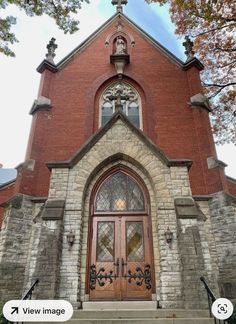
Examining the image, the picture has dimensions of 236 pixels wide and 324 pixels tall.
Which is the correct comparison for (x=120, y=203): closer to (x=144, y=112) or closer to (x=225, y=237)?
(x=225, y=237)

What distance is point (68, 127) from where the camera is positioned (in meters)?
11.4

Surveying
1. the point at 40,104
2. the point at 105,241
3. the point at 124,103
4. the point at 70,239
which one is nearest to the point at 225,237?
the point at 105,241

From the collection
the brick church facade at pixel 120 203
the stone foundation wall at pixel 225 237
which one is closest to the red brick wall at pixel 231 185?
the brick church facade at pixel 120 203

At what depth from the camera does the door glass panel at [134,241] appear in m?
8.23

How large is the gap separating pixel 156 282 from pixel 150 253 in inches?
31.1

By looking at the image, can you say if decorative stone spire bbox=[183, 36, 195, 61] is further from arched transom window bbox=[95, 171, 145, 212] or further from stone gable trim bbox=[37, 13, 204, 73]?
arched transom window bbox=[95, 171, 145, 212]

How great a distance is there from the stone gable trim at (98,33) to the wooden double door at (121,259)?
7723 millimetres

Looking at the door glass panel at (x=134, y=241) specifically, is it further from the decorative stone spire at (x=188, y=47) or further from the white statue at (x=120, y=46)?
the decorative stone spire at (x=188, y=47)

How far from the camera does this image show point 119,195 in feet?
29.8

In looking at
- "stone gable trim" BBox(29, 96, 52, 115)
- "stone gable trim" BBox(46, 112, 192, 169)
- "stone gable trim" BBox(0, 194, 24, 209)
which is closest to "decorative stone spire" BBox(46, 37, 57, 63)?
"stone gable trim" BBox(29, 96, 52, 115)

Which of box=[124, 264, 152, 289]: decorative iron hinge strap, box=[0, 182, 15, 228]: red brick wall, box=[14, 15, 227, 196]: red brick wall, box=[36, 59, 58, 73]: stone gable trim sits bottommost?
box=[124, 264, 152, 289]: decorative iron hinge strap

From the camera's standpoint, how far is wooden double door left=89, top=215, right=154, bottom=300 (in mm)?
7805

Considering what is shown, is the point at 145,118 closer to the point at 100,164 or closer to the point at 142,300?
the point at 100,164

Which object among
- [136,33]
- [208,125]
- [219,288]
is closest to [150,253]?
[219,288]
